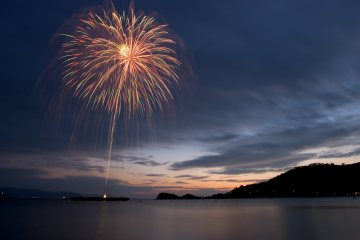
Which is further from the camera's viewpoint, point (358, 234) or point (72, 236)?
point (72, 236)

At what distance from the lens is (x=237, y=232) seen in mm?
58094

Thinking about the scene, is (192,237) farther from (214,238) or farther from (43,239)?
(43,239)

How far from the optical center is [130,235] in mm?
55094

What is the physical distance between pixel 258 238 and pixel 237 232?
7419 mm

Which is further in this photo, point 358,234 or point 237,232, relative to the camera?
point 237,232

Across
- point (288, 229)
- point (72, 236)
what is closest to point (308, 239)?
point (288, 229)

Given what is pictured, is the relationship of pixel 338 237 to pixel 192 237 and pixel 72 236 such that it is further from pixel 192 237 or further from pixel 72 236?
pixel 72 236

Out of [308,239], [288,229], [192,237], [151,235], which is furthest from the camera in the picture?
[288,229]

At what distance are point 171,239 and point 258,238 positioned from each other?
482 inches

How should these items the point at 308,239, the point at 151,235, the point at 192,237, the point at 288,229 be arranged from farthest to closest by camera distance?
the point at 288,229, the point at 151,235, the point at 192,237, the point at 308,239

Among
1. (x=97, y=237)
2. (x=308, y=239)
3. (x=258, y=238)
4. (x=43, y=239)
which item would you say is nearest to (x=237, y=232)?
(x=258, y=238)

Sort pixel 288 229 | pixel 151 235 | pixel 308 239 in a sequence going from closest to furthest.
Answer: pixel 308 239 < pixel 151 235 < pixel 288 229

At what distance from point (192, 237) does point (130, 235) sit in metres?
9.70

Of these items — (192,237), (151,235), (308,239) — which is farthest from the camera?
(151,235)
